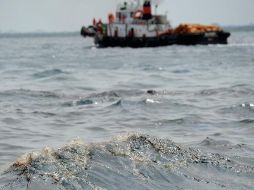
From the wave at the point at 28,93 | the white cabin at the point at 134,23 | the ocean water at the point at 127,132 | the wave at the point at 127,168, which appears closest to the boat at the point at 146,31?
the white cabin at the point at 134,23

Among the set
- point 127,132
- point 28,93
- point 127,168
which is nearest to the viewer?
point 127,168

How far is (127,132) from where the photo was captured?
39.4 ft

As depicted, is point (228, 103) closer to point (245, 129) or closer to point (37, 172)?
point (245, 129)

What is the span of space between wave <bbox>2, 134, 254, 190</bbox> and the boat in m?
49.6

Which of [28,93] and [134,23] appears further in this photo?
[134,23]

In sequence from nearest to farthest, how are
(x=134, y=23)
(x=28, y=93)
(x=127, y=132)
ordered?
(x=127, y=132) < (x=28, y=93) < (x=134, y=23)

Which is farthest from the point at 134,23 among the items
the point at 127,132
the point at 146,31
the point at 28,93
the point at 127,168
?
the point at 127,168

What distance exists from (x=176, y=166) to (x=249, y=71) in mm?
20735

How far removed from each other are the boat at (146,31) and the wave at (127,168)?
49582 millimetres

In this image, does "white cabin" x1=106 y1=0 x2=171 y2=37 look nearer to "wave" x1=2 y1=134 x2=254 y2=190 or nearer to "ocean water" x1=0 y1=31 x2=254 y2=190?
"ocean water" x1=0 y1=31 x2=254 y2=190

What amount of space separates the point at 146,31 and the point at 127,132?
47824 mm

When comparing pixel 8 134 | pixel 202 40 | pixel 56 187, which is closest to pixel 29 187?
pixel 56 187

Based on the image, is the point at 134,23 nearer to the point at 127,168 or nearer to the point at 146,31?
the point at 146,31

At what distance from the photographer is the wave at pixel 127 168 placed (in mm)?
6887
